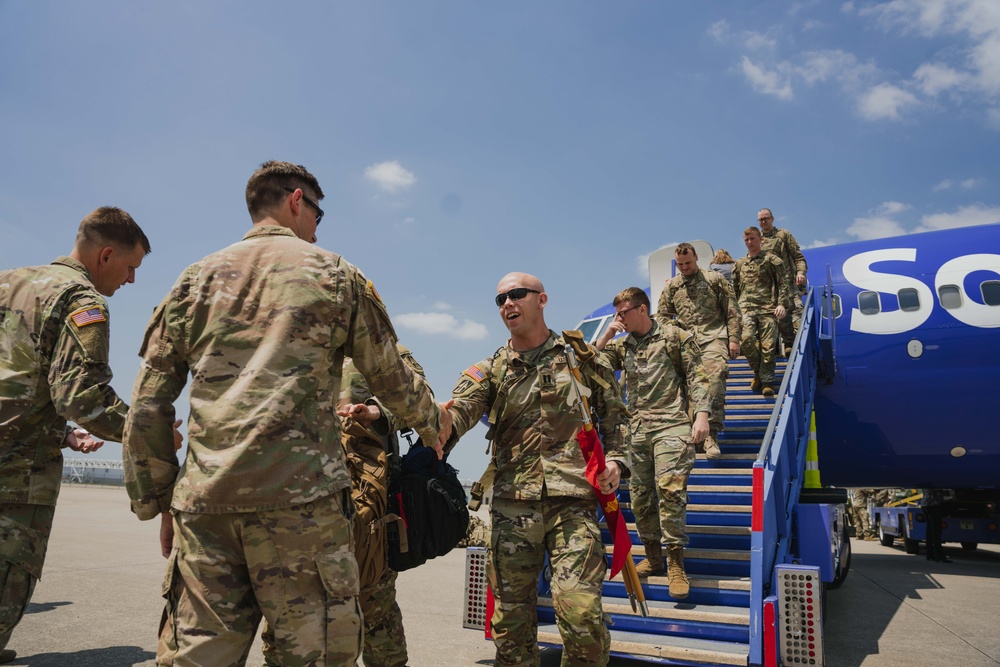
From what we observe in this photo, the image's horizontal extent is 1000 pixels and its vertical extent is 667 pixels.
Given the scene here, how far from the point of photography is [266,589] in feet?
6.33

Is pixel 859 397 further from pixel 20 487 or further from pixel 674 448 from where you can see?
pixel 20 487

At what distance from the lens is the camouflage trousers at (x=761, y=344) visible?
8.48 metres

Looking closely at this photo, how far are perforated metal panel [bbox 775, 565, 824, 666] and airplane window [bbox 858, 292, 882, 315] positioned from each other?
20.3 feet

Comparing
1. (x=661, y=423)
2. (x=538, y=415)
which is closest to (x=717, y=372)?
(x=661, y=423)

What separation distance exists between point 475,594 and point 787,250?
20.8ft

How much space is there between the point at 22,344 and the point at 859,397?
9.54 m

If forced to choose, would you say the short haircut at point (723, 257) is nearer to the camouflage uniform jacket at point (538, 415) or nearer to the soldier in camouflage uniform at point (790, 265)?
the soldier in camouflage uniform at point (790, 265)

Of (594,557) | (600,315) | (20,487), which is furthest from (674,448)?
(600,315)

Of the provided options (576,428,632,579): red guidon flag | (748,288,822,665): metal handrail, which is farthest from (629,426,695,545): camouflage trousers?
(576,428,632,579): red guidon flag

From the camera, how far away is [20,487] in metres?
2.96

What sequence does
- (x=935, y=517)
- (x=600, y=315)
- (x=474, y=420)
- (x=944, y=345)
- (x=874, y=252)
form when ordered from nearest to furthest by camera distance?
(x=474, y=420)
(x=944, y=345)
(x=874, y=252)
(x=600, y=315)
(x=935, y=517)

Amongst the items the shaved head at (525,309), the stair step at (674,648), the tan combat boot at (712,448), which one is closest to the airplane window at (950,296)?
the tan combat boot at (712,448)

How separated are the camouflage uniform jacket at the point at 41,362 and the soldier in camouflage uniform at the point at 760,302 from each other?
24.0 feet

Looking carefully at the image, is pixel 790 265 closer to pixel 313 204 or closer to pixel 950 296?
pixel 950 296
